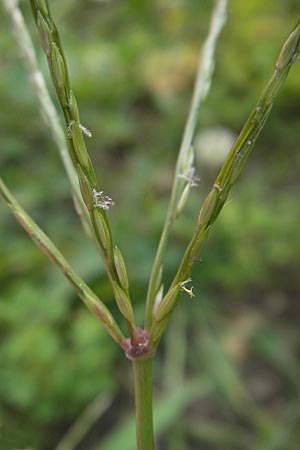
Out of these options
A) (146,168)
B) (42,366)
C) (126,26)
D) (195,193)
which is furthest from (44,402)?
(126,26)

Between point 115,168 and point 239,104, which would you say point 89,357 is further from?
point 239,104

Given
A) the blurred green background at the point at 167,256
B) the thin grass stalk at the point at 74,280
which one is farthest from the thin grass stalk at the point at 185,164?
the blurred green background at the point at 167,256

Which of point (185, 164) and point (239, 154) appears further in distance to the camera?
point (185, 164)

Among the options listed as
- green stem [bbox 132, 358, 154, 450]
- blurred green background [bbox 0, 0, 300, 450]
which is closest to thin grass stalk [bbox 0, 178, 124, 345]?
green stem [bbox 132, 358, 154, 450]

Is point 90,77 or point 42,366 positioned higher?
point 90,77

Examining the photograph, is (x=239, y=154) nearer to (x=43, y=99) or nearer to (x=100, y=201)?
(x=100, y=201)

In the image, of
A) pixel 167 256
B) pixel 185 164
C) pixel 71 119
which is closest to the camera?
pixel 71 119

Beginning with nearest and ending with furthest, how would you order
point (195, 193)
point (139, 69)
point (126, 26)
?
1. point (195, 193)
2. point (139, 69)
3. point (126, 26)

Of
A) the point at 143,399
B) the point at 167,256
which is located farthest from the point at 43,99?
the point at 167,256
